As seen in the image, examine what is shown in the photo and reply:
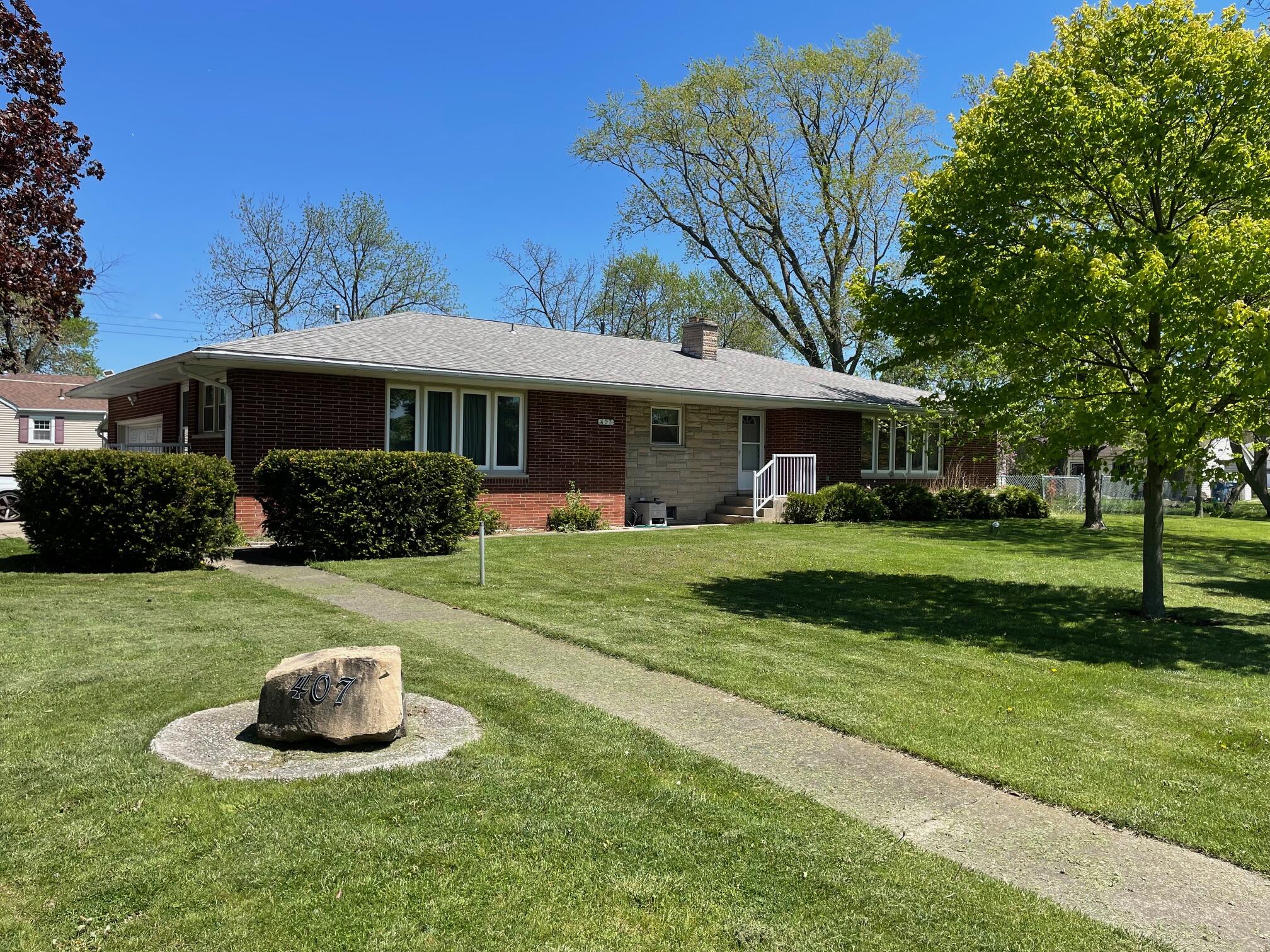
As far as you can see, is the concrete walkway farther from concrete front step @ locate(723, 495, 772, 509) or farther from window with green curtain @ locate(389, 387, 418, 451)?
concrete front step @ locate(723, 495, 772, 509)

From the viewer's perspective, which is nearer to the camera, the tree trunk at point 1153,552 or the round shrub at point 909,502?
the tree trunk at point 1153,552

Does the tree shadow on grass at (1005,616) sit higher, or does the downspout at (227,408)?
the downspout at (227,408)

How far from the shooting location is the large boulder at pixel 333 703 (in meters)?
4.39

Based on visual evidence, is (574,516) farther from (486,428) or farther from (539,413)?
(486,428)

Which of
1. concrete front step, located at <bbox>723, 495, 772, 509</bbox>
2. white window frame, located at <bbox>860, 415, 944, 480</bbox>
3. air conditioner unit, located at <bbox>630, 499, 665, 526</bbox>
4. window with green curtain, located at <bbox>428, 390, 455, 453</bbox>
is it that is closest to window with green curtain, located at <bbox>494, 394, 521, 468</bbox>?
window with green curtain, located at <bbox>428, 390, 455, 453</bbox>

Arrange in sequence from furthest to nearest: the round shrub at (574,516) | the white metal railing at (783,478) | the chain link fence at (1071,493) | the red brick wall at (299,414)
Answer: the chain link fence at (1071,493) → the white metal railing at (783,478) → the round shrub at (574,516) → the red brick wall at (299,414)

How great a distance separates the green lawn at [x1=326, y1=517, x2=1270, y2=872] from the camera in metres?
4.40

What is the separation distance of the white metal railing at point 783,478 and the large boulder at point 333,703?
50.1ft

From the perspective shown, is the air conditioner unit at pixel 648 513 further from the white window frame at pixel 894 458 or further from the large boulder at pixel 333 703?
the large boulder at pixel 333 703

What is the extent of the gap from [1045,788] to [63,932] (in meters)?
4.06

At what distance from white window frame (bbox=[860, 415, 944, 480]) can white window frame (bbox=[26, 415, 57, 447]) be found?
32.1 metres

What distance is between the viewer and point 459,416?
630 inches

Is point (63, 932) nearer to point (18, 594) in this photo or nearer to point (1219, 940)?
point (1219, 940)

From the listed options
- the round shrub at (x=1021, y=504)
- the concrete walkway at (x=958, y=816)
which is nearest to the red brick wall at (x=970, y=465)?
the round shrub at (x=1021, y=504)
